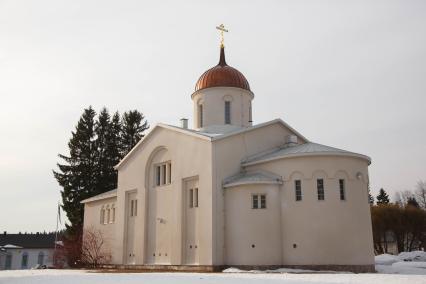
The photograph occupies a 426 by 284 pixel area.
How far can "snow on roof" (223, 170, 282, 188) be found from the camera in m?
26.7

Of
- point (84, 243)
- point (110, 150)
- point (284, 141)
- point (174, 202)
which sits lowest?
point (84, 243)

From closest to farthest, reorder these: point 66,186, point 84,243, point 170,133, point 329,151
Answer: point 329,151 < point 170,133 < point 84,243 < point 66,186

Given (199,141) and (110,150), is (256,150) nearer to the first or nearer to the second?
(199,141)

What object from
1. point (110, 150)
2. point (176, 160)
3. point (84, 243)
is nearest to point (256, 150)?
point (176, 160)

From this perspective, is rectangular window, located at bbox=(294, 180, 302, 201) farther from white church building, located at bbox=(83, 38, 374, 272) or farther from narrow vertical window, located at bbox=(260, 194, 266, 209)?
narrow vertical window, located at bbox=(260, 194, 266, 209)

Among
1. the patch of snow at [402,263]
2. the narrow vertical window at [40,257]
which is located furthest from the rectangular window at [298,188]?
the narrow vertical window at [40,257]

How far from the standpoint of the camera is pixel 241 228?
87.7ft

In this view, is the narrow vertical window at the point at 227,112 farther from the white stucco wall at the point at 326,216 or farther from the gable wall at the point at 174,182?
the white stucco wall at the point at 326,216

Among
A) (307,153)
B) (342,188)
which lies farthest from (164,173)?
(342,188)

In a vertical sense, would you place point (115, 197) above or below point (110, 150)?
below

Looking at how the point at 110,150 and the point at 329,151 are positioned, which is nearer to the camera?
the point at 329,151

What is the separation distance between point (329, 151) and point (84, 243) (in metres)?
22.7

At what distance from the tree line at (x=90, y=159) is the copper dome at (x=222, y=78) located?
2163cm

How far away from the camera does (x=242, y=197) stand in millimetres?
27031
